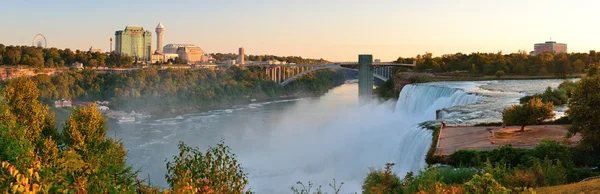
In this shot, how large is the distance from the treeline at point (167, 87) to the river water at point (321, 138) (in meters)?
10.3

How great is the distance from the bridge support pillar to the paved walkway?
78.5 ft

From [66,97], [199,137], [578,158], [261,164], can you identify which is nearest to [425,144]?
[578,158]

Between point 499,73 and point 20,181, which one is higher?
point 499,73

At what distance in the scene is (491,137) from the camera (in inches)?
433

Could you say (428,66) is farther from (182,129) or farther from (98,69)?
(98,69)

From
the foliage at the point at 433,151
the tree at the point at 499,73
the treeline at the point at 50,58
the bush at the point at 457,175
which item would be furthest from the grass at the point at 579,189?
the treeline at the point at 50,58

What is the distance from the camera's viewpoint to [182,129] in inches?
1086

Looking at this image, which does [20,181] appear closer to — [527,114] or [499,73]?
[527,114]

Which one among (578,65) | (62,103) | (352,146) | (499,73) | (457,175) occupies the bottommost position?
(62,103)

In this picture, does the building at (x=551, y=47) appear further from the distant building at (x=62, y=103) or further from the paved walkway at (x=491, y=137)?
the paved walkway at (x=491, y=137)

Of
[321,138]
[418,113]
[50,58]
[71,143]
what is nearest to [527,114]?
[418,113]

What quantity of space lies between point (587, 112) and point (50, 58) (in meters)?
48.9

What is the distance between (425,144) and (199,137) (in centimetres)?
1486

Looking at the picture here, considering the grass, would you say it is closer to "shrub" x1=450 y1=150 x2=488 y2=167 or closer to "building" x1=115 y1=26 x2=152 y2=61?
"shrub" x1=450 y1=150 x2=488 y2=167
